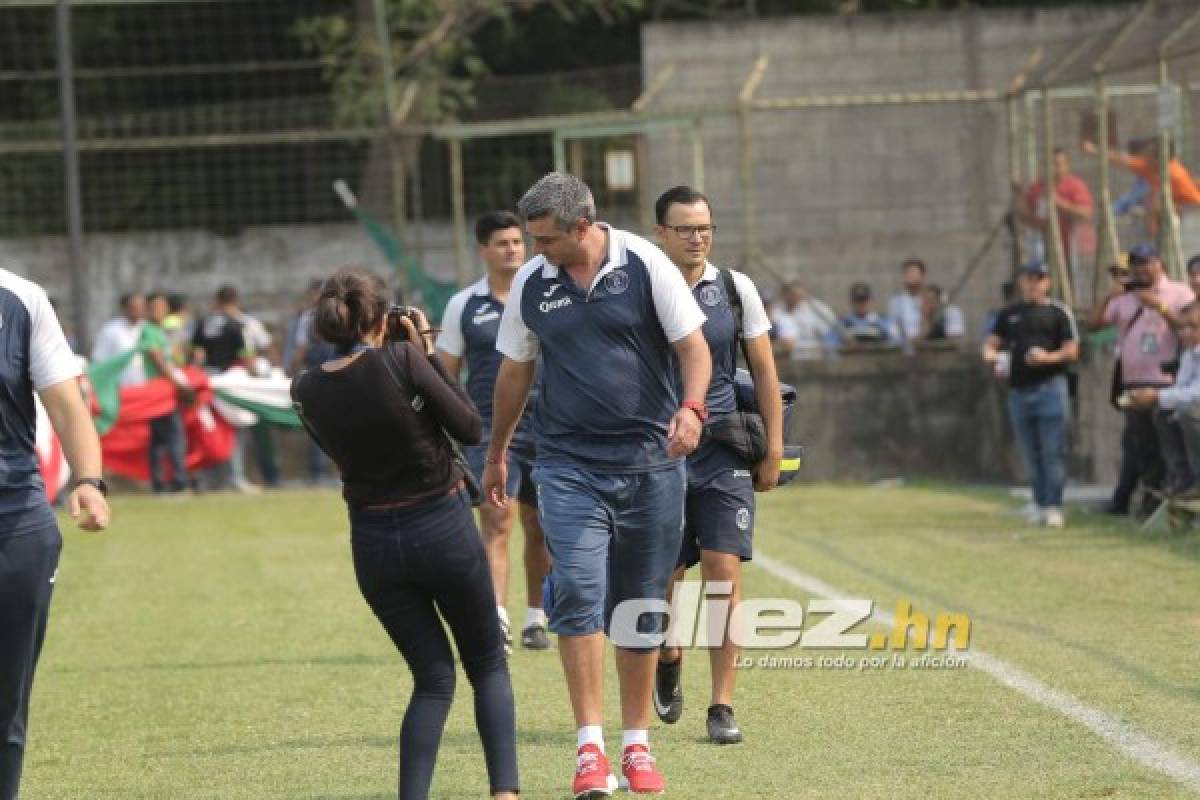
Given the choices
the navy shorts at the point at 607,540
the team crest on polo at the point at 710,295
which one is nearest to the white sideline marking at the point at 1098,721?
the navy shorts at the point at 607,540

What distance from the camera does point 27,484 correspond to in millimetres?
6633

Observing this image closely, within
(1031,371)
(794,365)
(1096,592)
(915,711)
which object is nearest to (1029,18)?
(794,365)

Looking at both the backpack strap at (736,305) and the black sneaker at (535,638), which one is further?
the black sneaker at (535,638)

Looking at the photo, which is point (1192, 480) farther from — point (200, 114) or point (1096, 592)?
point (200, 114)

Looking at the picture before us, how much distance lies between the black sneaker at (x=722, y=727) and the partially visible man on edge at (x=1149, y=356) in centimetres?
822

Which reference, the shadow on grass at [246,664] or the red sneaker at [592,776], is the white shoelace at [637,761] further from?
the shadow on grass at [246,664]

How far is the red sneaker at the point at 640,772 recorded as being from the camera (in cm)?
773


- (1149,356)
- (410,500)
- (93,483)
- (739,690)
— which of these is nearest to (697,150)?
(1149,356)

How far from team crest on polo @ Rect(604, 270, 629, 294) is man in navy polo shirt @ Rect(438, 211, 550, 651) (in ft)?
12.1

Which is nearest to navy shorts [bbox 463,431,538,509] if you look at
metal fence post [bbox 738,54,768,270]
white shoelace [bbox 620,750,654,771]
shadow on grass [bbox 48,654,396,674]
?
shadow on grass [bbox 48,654,396,674]

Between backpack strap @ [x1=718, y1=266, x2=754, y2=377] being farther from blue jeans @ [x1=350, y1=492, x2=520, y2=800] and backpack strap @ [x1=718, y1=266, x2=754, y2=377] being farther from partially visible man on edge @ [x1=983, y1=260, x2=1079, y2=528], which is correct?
partially visible man on edge @ [x1=983, y1=260, x2=1079, y2=528]

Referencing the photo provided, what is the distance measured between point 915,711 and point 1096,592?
169 inches

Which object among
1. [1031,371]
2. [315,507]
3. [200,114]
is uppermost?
[200,114]

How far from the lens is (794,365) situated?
2344 cm
